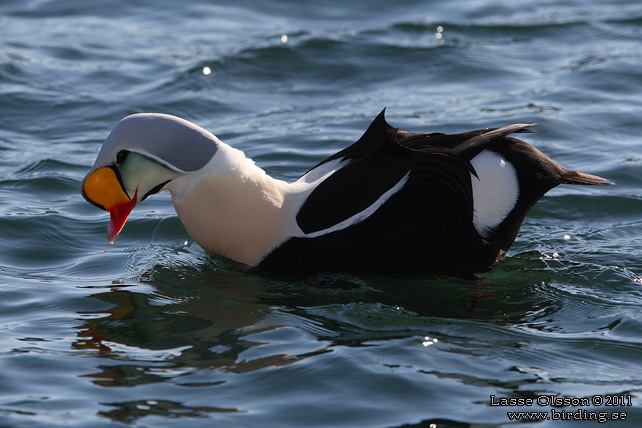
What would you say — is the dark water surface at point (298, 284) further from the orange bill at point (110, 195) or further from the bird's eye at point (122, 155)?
the bird's eye at point (122, 155)

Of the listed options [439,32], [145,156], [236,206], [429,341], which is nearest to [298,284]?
[236,206]

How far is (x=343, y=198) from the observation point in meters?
4.26

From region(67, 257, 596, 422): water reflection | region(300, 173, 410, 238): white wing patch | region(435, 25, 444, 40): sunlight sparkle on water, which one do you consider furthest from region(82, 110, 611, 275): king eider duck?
region(435, 25, 444, 40): sunlight sparkle on water

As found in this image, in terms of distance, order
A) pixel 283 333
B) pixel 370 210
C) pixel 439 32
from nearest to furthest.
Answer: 1. pixel 283 333
2. pixel 370 210
3. pixel 439 32

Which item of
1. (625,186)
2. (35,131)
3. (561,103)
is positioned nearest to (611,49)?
(561,103)

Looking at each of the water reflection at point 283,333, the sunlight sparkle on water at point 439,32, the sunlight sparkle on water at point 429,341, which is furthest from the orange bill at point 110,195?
the sunlight sparkle on water at point 439,32

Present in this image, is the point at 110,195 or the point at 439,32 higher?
the point at 439,32

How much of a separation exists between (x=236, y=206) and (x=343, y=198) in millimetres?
488

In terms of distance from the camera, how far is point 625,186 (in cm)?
609

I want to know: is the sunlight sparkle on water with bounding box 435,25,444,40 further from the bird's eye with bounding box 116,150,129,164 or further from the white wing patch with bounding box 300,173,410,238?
the bird's eye with bounding box 116,150,129,164

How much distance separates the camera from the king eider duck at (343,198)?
426 cm

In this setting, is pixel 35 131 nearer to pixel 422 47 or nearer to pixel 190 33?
pixel 190 33

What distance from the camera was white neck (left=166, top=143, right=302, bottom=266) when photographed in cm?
434

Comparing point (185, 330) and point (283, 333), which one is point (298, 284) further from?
point (185, 330)
